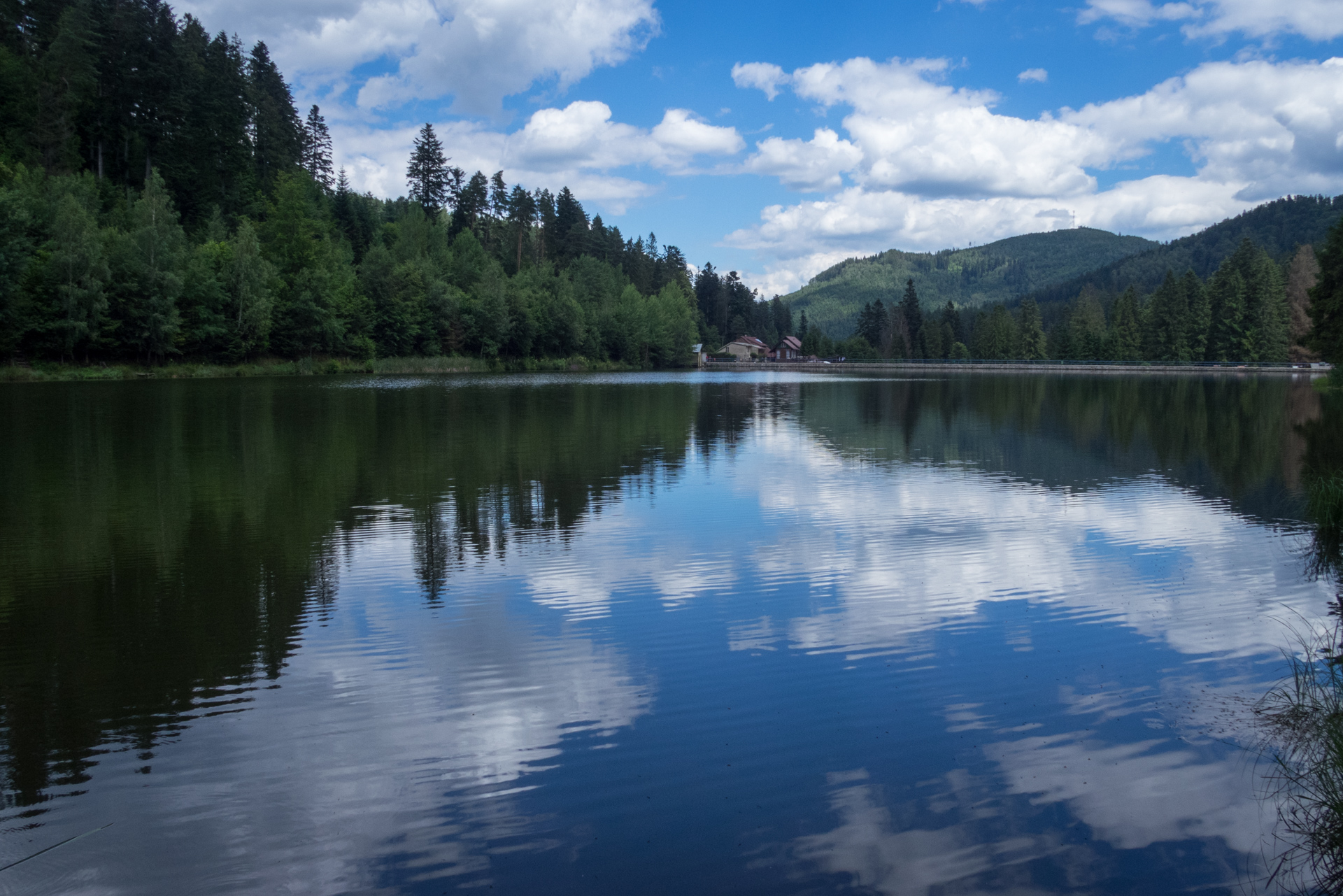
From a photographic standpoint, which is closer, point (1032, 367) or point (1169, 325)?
point (1169, 325)

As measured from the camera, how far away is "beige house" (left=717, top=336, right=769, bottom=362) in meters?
162

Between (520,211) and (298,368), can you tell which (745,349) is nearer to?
(520,211)

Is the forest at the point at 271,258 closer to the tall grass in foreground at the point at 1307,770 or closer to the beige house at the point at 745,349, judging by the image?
the beige house at the point at 745,349

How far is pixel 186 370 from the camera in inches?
2411

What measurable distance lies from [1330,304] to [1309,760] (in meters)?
43.8

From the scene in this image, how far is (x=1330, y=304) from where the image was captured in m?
40.1

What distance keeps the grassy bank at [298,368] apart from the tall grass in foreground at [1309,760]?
61.4m

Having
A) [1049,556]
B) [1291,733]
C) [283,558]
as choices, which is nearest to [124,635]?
[283,558]

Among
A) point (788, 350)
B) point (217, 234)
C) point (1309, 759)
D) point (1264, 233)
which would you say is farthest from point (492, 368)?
point (1264, 233)

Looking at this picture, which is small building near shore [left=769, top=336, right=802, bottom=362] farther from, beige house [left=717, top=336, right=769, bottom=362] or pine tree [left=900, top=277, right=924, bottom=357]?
pine tree [left=900, top=277, right=924, bottom=357]

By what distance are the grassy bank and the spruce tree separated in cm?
6536

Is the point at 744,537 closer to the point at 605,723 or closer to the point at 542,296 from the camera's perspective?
the point at 605,723

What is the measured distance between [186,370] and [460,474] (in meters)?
52.1

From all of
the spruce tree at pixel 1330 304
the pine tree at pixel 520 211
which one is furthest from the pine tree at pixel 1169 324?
the pine tree at pixel 520 211
